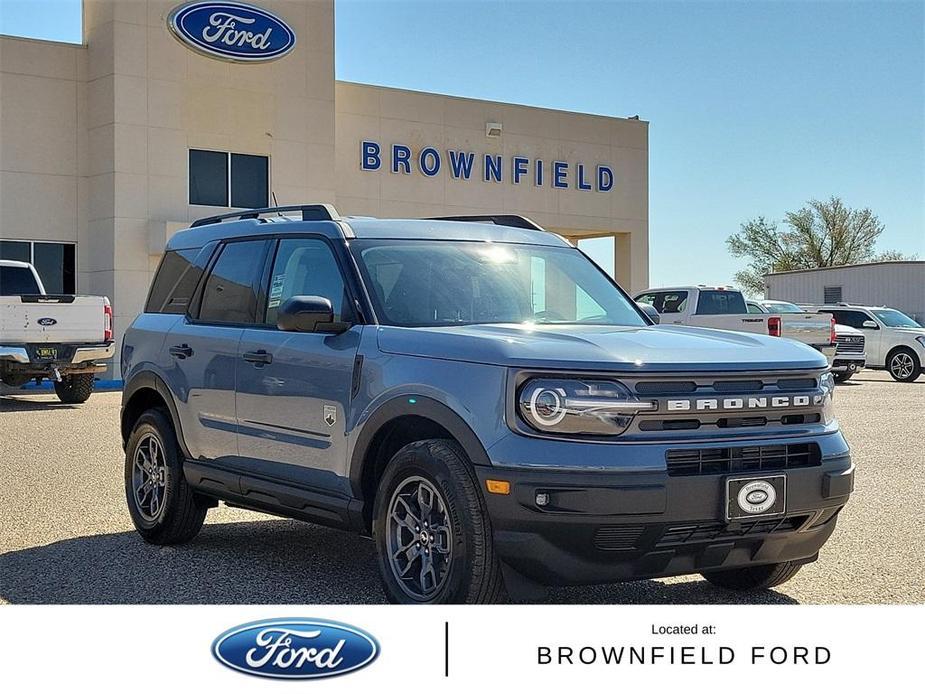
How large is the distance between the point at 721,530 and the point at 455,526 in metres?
1.08

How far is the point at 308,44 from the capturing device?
26.3m

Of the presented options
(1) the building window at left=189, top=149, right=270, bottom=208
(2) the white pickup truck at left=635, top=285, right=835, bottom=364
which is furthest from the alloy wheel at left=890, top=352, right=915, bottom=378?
(1) the building window at left=189, top=149, right=270, bottom=208

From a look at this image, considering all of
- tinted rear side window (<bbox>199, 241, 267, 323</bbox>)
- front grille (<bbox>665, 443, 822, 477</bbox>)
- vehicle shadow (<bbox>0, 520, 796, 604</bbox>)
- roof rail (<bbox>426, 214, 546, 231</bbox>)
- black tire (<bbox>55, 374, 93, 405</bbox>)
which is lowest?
vehicle shadow (<bbox>0, 520, 796, 604</bbox>)

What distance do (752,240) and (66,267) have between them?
42.4 m

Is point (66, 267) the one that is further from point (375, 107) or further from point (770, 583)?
point (770, 583)

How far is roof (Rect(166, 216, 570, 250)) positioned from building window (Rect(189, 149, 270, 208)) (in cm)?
1849

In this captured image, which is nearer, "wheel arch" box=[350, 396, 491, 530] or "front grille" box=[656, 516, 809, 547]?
"front grille" box=[656, 516, 809, 547]

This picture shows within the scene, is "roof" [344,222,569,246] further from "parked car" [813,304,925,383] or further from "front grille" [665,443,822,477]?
"parked car" [813,304,925,383]

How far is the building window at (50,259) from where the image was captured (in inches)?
961

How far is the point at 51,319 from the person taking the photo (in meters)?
18.3
